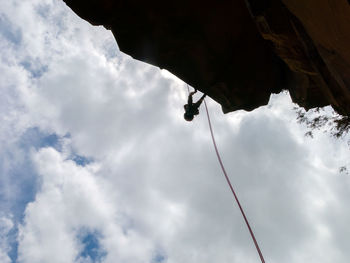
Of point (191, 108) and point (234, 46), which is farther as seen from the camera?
point (191, 108)

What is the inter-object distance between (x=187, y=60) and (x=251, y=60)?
0.98m

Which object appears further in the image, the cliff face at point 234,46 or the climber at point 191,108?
the climber at point 191,108

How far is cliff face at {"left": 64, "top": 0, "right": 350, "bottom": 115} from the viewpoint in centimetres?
245

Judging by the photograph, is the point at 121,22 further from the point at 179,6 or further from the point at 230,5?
the point at 230,5

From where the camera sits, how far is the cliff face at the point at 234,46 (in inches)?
96.6

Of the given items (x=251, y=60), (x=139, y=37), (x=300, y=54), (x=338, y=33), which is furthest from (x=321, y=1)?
(x=139, y=37)

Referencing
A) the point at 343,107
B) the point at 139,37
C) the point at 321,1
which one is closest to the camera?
the point at 321,1

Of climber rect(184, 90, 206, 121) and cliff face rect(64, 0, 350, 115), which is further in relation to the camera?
climber rect(184, 90, 206, 121)

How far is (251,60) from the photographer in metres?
3.77

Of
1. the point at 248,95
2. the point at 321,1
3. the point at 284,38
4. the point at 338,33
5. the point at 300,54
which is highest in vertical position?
the point at 248,95

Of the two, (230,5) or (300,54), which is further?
(230,5)

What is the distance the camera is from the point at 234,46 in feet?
11.8

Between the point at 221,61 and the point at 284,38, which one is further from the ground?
the point at 221,61

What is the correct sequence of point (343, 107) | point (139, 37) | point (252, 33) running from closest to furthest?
point (343, 107), point (139, 37), point (252, 33)
